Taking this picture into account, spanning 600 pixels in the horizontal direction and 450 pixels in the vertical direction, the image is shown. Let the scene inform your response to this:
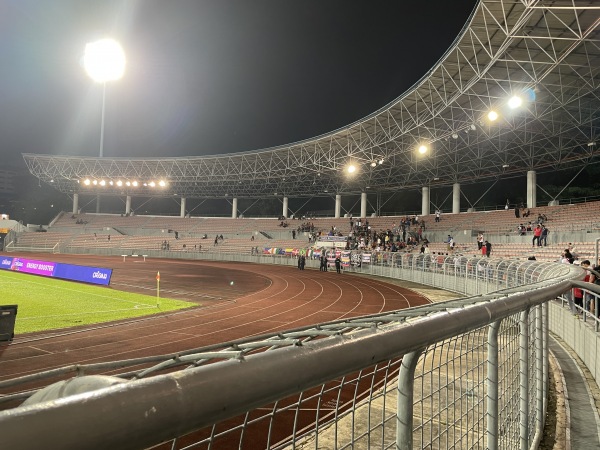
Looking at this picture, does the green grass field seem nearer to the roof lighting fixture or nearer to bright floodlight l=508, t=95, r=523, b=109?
bright floodlight l=508, t=95, r=523, b=109

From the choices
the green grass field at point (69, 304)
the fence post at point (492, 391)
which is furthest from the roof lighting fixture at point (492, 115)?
the fence post at point (492, 391)

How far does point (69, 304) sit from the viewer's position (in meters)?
15.3

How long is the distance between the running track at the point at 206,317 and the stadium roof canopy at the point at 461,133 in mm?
13109

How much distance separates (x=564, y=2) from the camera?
15820 mm

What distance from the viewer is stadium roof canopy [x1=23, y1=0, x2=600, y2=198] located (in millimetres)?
18388

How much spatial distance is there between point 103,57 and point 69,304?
47.1 meters

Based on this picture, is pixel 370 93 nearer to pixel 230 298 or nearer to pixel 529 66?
pixel 529 66

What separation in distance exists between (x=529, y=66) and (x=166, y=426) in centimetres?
2600

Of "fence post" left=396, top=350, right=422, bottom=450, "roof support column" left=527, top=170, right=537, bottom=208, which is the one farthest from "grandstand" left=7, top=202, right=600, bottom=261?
"fence post" left=396, top=350, right=422, bottom=450

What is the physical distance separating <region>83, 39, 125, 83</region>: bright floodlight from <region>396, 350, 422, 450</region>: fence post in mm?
60040

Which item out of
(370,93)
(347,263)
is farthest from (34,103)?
(347,263)

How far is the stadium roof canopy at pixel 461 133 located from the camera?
1839cm

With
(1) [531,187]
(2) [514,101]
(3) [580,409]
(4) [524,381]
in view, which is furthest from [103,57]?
(4) [524,381]

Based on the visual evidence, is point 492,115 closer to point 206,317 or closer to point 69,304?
point 206,317
